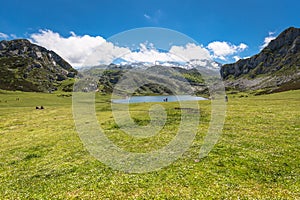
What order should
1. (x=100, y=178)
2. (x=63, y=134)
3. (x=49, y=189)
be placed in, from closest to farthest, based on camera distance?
(x=49, y=189)
(x=100, y=178)
(x=63, y=134)

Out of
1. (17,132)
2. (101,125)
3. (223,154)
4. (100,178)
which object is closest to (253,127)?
(223,154)

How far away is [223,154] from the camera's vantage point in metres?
21.1

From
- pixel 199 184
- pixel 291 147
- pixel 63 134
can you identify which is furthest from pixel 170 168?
pixel 63 134

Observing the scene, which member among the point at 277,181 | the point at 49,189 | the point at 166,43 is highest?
the point at 166,43

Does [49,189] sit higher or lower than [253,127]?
lower

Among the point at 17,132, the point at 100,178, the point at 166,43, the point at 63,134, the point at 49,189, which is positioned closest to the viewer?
the point at 49,189

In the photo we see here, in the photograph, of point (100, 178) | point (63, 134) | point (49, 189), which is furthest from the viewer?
point (63, 134)

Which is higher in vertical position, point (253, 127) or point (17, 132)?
point (253, 127)

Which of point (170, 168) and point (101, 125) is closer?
point (170, 168)

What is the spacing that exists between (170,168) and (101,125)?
23.4m

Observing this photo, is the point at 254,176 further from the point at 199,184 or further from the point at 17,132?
the point at 17,132

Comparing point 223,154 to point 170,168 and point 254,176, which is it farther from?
point 170,168

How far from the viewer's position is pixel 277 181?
50.4 feet

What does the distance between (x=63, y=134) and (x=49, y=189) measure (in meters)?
19.0
